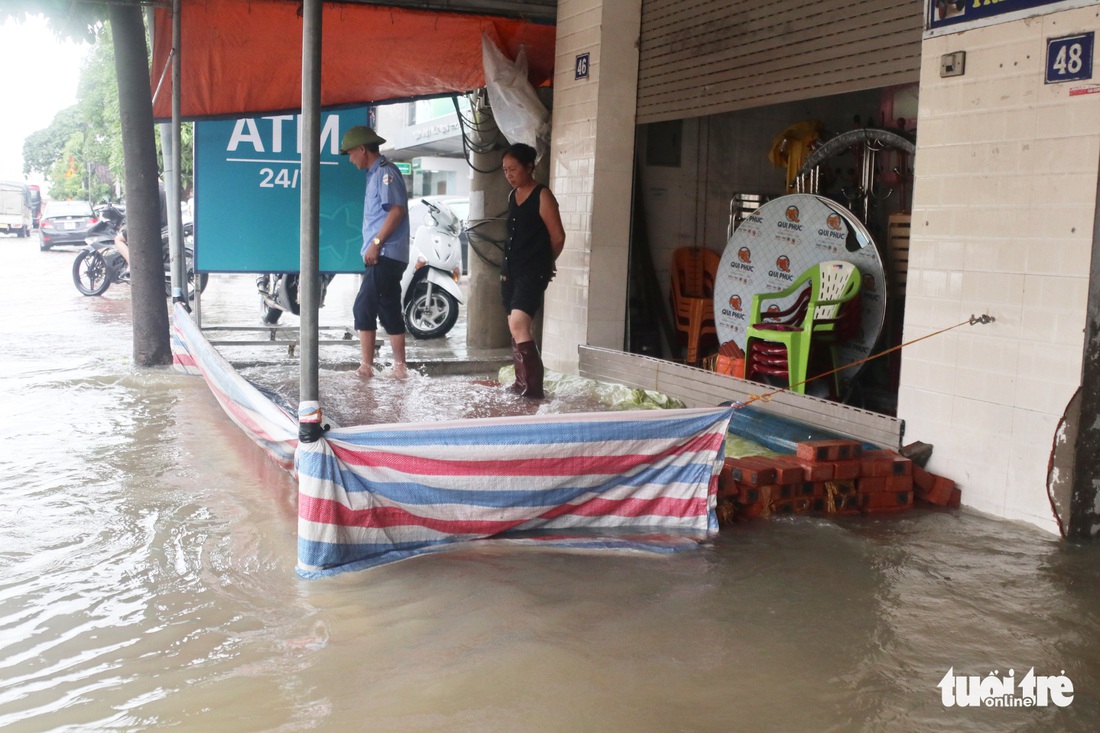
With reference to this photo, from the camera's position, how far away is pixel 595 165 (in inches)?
324

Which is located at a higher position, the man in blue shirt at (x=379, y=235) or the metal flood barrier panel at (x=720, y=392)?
the man in blue shirt at (x=379, y=235)

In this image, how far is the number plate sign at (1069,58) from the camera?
177 inches

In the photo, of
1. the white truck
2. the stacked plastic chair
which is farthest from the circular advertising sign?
the white truck

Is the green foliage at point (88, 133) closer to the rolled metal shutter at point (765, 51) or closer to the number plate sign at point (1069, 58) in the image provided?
the rolled metal shutter at point (765, 51)

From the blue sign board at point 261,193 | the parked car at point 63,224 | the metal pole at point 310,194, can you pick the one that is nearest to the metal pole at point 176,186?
the blue sign board at point 261,193

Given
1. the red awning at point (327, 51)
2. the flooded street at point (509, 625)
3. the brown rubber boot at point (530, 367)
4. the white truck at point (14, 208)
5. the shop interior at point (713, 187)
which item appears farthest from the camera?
the white truck at point (14, 208)

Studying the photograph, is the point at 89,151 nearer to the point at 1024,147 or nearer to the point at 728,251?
the point at 728,251

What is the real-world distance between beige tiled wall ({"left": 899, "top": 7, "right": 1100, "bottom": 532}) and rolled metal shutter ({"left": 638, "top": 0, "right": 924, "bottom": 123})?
41cm

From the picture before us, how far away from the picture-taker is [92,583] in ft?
13.0

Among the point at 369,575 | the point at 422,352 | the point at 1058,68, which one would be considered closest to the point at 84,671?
the point at 369,575

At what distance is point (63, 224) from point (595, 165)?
23140 millimetres

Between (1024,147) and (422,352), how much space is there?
6.66 metres

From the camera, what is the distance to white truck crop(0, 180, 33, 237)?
3912 cm

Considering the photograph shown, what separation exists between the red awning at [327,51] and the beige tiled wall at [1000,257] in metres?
4.74
